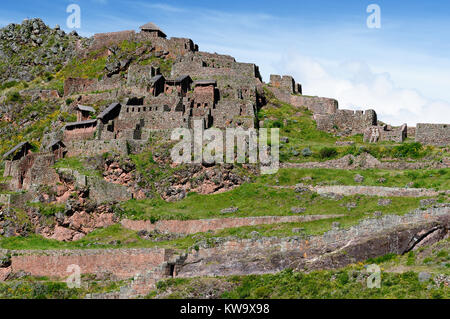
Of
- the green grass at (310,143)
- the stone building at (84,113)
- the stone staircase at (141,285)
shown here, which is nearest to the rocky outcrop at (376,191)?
the green grass at (310,143)

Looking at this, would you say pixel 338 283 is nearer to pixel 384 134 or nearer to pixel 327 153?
pixel 327 153

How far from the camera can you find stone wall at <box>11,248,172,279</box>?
1994 inches

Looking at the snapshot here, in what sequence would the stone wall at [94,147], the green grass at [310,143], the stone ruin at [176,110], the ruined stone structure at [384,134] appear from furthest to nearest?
1. the ruined stone structure at [384,134]
2. the stone ruin at [176,110]
3. the stone wall at [94,147]
4. the green grass at [310,143]

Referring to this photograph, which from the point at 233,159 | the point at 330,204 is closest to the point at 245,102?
the point at 233,159

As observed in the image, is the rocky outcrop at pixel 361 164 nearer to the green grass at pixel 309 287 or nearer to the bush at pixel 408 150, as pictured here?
the bush at pixel 408 150

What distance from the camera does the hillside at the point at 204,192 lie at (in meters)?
41.4

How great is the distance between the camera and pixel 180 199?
61.0 meters

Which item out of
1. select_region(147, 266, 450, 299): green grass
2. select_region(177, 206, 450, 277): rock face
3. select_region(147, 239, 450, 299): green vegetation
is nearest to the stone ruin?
select_region(177, 206, 450, 277): rock face

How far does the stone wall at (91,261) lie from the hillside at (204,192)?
4.1 inches

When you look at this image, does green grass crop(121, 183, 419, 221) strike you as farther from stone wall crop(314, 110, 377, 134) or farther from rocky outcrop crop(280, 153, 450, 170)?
stone wall crop(314, 110, 377, 134)

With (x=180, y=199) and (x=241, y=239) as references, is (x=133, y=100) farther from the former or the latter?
(x=241, y=239)

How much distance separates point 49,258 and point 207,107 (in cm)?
2396

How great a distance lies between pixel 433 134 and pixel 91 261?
32972 millimetres

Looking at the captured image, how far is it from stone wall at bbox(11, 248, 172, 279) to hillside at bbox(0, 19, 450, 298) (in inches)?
4.1
